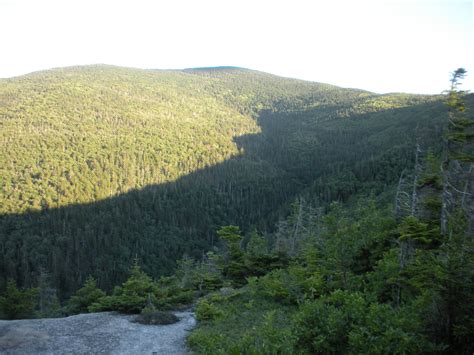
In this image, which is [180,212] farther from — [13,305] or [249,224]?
[13,305]

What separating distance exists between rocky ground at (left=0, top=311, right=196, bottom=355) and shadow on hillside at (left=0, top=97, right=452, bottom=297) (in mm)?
61517

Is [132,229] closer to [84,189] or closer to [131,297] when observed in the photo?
[84,189]

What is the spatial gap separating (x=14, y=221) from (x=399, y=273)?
10408 cm

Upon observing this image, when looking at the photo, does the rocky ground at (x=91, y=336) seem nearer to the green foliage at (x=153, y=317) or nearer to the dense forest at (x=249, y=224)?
the green foliage at (x=153, y=317)

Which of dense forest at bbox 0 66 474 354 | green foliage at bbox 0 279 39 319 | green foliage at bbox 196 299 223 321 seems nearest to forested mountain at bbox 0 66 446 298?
dense forest at bbox 0 66 474 354

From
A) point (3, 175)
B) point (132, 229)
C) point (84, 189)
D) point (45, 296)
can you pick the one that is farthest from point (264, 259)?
point (3, 175)

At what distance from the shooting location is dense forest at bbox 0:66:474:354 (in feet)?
23.6

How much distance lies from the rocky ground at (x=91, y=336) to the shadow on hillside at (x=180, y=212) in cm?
6152

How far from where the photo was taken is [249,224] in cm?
11862

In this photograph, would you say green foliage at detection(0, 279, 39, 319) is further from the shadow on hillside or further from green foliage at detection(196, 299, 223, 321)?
the shadow on hillside

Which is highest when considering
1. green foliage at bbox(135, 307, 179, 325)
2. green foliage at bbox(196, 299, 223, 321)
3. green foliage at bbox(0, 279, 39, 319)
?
green foliage at bbox(196, 299, 223, 321)

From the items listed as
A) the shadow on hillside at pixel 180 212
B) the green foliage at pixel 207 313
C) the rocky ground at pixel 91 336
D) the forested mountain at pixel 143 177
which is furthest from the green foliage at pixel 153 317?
the shadow on hillside at pixel 180 212

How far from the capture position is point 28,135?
13950 centimetres

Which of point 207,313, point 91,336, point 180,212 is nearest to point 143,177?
point 180,212
